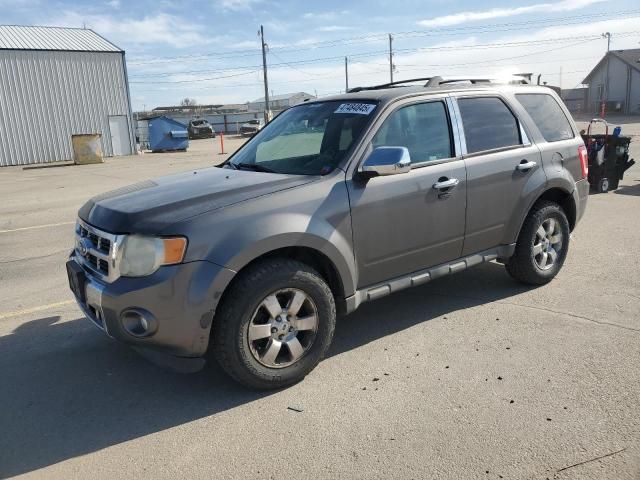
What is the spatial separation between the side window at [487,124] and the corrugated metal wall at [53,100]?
86.3ft

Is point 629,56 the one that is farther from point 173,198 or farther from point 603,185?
point 173,198

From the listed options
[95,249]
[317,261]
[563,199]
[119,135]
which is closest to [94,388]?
[95,249]

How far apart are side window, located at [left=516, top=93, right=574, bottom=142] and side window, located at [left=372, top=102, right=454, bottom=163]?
111 cm

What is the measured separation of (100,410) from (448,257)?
270 cm

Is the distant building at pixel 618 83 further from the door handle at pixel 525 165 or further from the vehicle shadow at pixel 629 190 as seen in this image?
the door handle at pixel 525 165

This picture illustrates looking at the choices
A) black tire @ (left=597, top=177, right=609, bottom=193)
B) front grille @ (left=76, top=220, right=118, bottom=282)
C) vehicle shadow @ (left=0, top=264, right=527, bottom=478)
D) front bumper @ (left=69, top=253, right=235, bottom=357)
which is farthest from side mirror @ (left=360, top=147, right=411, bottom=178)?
black tire @ (left=597, top=177, right=609, bottom=193)

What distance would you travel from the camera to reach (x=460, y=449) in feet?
9.23

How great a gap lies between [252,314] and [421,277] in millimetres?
1478

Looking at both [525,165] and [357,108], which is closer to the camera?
[357,108]

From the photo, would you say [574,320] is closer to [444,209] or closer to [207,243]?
[444,209]

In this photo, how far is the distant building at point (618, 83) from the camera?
55.5 metres

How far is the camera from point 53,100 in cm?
2662

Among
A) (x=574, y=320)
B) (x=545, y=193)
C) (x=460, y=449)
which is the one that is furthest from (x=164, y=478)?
(x=545, y=193)

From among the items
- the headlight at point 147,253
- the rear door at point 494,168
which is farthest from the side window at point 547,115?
the headlight at point 147,253
